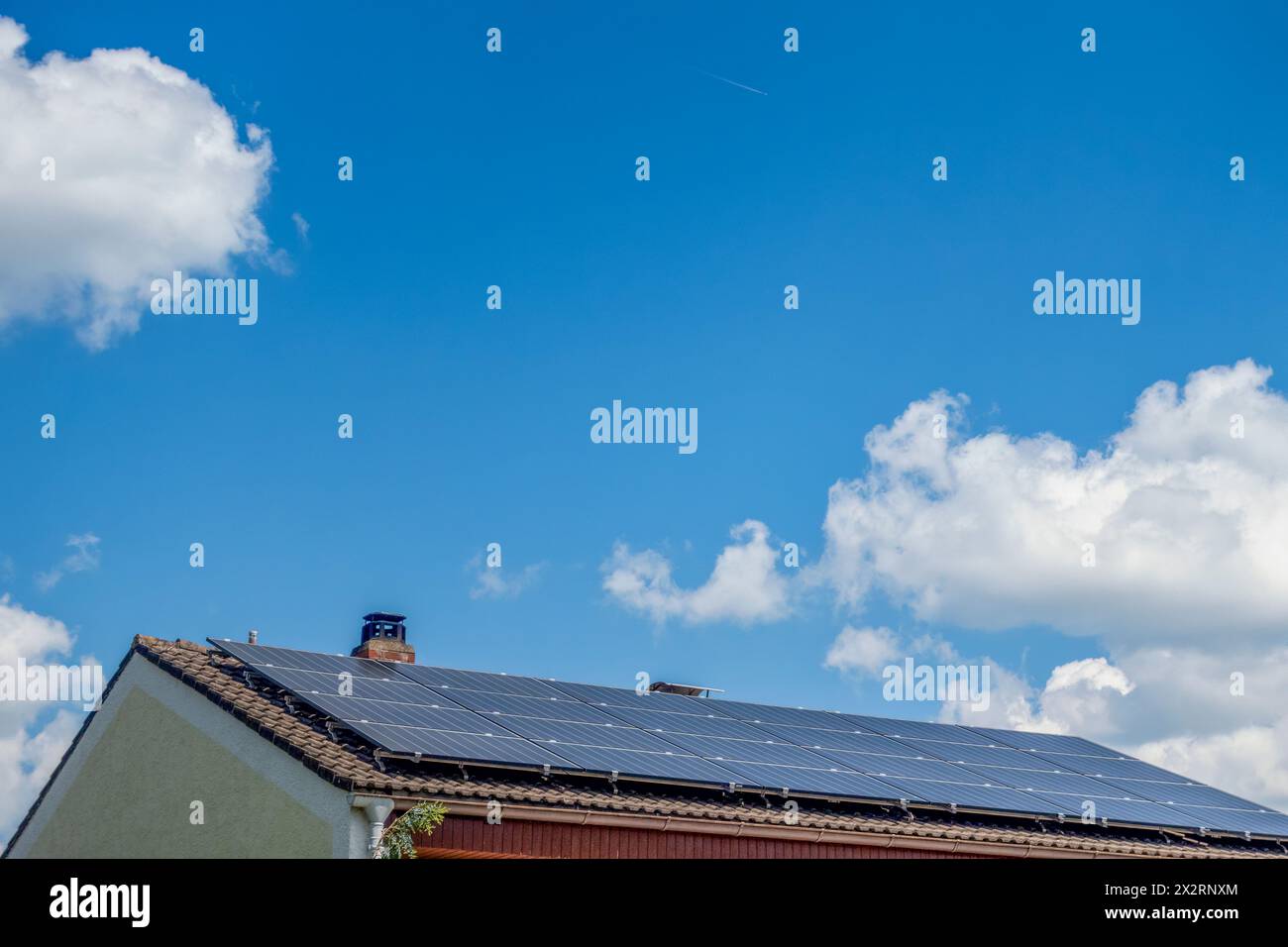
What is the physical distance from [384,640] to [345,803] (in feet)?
30.2

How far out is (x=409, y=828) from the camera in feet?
52.2

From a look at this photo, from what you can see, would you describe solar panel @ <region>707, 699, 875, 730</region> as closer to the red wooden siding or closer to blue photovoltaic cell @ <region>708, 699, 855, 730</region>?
blue photovoltaic cell @ <region>708, 699, 855, 730</region>

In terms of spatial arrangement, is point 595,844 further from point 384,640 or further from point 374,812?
point 384,640

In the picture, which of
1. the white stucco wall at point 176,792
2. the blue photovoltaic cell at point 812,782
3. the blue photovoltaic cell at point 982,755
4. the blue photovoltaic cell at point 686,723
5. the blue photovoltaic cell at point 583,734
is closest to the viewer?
the white stucco wall at point 176,792

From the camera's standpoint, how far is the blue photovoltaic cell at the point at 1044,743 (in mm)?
29547

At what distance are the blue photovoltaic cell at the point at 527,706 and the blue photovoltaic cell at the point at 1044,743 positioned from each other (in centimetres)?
1078

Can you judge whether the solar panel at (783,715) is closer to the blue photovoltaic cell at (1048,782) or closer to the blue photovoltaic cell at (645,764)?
the blue photovoltaic cell at (1048,782)

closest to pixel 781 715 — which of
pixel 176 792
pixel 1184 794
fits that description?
pixel 1184 794

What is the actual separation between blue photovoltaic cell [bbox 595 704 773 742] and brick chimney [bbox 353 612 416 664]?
4038mm

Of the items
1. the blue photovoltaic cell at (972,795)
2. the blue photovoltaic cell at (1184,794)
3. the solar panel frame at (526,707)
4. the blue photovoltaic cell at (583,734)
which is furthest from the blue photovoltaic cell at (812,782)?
the blue photovoltaic cell at (1184,794)

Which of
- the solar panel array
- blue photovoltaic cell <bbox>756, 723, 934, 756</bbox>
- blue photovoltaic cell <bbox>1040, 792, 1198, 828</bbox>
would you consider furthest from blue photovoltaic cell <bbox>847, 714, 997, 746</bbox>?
blue photovoltaic cell <bbox>1040, 792, 1198, 828</bbox>
